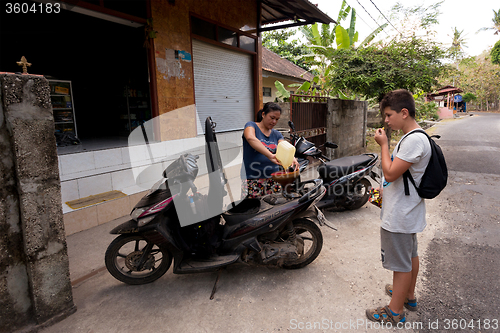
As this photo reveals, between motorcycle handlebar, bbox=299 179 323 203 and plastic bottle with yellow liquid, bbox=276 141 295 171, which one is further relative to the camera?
motorcycle handlebar, bbox=299 179 323 203

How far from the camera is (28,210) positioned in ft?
7.18

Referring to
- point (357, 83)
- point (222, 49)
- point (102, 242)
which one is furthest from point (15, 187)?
point (357, 83)

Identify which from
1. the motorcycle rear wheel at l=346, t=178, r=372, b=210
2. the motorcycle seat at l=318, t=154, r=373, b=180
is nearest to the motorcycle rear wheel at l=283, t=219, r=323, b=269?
the motorcycle seat at l=318, t=154, r=373, b=180

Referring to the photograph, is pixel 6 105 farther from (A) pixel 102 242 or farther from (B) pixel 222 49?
(B) pixel 222 49

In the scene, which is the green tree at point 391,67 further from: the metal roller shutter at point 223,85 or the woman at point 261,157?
the woman at point 261,157

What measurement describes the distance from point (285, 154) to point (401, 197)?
1056 millimetres

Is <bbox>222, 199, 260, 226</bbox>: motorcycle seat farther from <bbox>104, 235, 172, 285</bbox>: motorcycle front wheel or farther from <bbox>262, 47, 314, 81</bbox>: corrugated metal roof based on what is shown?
<bbox>262, 47, 314, 81</bbox>: corrugated metal roof

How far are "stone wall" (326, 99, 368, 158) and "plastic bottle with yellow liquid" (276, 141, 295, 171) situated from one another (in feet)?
19.6

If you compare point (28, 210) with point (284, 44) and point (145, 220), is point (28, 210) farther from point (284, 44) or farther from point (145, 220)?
point (284, 44)

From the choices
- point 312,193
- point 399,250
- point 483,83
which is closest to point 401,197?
point 399,250

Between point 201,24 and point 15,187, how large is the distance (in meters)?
5.02

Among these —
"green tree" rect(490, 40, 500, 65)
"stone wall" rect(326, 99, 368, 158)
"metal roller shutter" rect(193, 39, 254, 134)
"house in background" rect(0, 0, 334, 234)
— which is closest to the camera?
"house in background" rect(0, 0, 334, 234)

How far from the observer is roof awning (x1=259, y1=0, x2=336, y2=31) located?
6520 mm

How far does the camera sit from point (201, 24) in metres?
6.01
